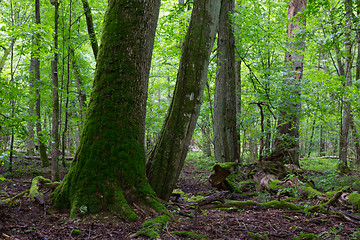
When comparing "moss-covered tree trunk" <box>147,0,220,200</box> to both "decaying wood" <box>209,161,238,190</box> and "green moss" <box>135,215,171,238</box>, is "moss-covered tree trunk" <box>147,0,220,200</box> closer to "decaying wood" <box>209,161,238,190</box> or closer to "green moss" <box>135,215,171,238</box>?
"green moss" <box>135,215,171,238</box>

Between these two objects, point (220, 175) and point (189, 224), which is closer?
point (189, 224)

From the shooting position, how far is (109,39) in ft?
12.1

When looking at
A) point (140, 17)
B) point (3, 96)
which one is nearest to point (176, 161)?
point (140, 17)

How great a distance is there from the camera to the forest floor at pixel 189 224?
2754mm

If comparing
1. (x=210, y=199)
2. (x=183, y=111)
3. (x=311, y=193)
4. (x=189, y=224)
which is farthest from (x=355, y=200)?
(x=183, y=111)

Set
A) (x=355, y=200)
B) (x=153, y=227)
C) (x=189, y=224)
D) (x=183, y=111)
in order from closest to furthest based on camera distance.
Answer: (x=153, y=227), (x=189, y=224), (x=183, y=111), (x=355, y=200)

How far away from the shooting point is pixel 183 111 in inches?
163

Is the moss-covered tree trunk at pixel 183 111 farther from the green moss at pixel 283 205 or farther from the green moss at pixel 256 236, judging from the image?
the green moss at pixel 283 205

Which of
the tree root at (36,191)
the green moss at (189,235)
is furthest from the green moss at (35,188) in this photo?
the green moss at (189,235)

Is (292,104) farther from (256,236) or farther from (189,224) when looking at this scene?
(189,224)

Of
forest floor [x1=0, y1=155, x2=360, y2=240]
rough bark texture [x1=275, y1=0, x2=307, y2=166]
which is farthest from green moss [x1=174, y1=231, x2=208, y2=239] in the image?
rough bark texture [x1=275, y1=0, x2=307, y2=166]

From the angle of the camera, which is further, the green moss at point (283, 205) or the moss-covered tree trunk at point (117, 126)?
the green moss at point (283, 205)

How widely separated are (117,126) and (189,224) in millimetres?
1776

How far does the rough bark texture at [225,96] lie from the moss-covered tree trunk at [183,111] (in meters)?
3.21
